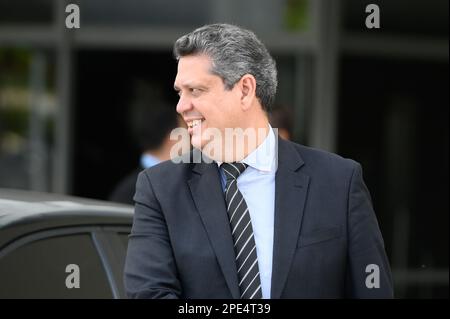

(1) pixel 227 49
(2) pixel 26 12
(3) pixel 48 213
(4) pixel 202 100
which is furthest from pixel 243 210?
(2) pixel 26 12

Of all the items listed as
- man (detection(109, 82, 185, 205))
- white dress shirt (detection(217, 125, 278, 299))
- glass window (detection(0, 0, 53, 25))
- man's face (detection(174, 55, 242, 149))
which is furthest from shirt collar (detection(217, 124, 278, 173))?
glass window (detection(0, 0, 53, 25))

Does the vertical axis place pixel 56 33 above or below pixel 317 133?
above

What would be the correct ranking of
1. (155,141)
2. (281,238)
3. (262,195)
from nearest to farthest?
(281,238), (262,195), (155,141)

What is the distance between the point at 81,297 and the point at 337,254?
1.18 m

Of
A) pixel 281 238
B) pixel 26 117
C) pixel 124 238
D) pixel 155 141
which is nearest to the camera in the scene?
pixel 281 238

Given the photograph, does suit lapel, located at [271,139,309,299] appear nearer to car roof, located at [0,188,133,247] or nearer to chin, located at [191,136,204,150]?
chin, located at [191,136,204,150]

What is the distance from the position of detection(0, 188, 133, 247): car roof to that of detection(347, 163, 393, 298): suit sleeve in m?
1.15

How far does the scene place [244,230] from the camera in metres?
2.45

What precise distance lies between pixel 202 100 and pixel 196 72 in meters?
0.07

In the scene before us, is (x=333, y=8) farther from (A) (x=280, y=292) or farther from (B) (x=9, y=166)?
(A) (x=280, y=292)

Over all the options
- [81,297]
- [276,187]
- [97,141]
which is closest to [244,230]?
[276,187]

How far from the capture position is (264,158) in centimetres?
256

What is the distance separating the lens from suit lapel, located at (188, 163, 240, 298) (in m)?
2.38

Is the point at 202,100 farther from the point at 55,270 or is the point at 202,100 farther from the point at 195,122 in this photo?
the point at 55,270
